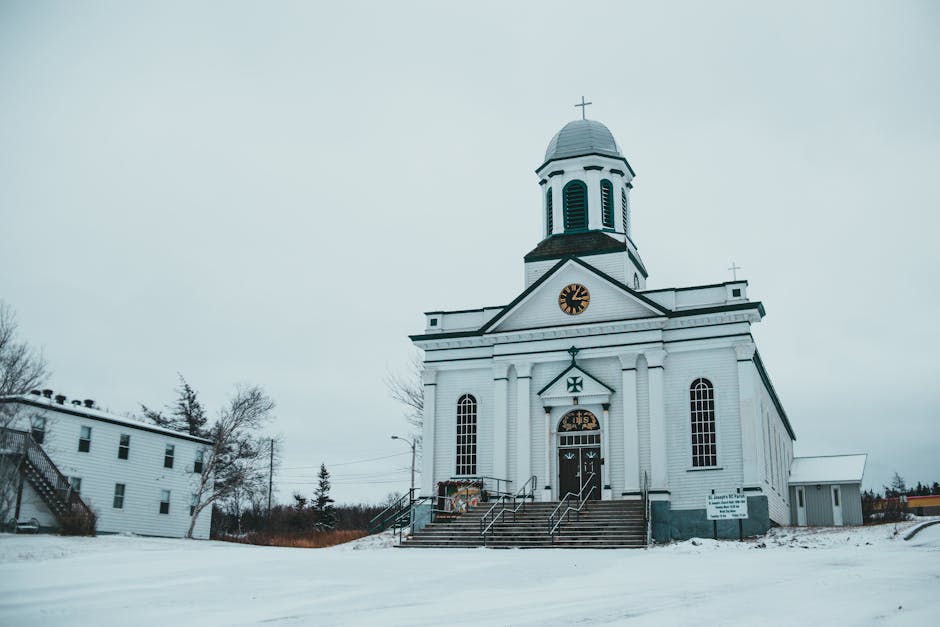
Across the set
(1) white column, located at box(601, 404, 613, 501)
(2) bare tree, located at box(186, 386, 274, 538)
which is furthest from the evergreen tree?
(1) white column, located at box(601, 404, 613, 501)

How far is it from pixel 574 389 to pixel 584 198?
27.0ft

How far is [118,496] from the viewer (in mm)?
37562

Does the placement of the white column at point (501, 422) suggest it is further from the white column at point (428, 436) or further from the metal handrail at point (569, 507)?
the metal handrail at point (569, 507)

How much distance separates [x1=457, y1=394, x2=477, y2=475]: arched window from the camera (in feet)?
108

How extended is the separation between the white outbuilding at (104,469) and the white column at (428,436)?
38.0 feet

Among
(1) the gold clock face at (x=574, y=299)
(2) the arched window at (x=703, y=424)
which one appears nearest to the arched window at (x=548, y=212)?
(1) the gold clock face at (x=574, y=299)

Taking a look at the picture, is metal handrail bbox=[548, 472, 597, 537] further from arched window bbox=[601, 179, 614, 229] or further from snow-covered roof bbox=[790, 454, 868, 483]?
snow-covered roof bbox=[790, 454, 868, 483]

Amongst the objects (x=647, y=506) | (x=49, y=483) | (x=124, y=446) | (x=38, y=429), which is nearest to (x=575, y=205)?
(x=647, y=506)

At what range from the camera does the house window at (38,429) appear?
33.5 metres

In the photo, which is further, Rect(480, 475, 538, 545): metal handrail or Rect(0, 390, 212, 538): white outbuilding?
Rect(0, 390, 212, 538): white outbuilding

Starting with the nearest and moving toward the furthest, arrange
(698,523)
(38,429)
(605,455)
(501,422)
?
(698,523)
(605,455)
(501,422)
(38,429)

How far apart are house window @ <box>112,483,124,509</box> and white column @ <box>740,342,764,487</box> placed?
2364cm

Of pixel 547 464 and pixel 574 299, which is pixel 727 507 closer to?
pixel 547 464

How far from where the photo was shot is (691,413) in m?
29.9
